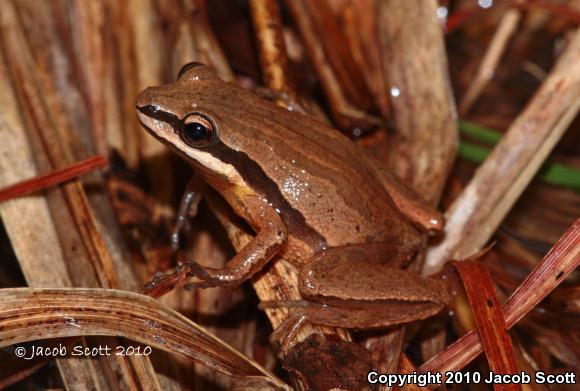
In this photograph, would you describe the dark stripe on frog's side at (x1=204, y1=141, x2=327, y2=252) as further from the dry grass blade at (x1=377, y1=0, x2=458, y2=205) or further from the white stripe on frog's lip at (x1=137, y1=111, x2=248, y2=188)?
the dry grass blade at (x1=377, y1=0, x2=458, y2=205)

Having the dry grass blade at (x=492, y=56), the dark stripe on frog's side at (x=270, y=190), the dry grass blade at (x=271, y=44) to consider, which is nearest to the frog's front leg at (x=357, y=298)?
the dark stripe on frog's side at (x=270, y=190)

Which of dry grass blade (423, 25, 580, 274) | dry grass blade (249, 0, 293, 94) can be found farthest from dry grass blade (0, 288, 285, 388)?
dry grass blade (249, 0, 293, 94)

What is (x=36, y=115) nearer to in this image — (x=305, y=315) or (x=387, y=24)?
(x=305, y=315)

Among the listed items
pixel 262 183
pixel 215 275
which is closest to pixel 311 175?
pixel 262 183

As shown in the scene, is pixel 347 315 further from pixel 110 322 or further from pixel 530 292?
pixel 110 322

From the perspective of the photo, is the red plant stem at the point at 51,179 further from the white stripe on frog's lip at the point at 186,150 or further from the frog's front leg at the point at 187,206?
the white stripe on frog's lip at the point at 186,150
